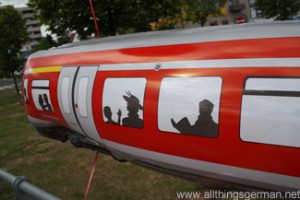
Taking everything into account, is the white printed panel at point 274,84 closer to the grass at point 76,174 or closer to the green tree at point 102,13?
the grass at point 76,174

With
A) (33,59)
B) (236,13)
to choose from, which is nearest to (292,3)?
(236,13)

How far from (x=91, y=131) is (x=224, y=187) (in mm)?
1922

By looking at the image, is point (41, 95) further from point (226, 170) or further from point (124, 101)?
point (226, 170)

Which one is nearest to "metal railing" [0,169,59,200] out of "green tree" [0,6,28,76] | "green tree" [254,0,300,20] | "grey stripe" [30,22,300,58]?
"grey stripe" [30,22,300,58]

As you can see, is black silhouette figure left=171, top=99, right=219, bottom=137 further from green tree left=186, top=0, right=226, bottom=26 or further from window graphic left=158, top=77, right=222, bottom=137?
green tree left=186, top=0, right=226, bottom=26

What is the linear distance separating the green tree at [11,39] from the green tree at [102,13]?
5.20 metres

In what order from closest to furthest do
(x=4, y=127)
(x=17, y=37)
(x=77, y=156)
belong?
(x=77, y=156) → (x=4, y=127) → (x=17, y=37)

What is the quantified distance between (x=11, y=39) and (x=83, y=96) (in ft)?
53.1

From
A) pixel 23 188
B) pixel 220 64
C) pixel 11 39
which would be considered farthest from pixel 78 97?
pixel 11 39

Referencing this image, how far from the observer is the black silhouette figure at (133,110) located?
3475 millimetres

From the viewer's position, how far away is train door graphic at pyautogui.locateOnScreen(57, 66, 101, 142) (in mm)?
4195

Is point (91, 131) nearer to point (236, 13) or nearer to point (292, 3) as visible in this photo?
point (292, 3)

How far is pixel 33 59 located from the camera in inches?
229

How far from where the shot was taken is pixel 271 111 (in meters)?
2.56
